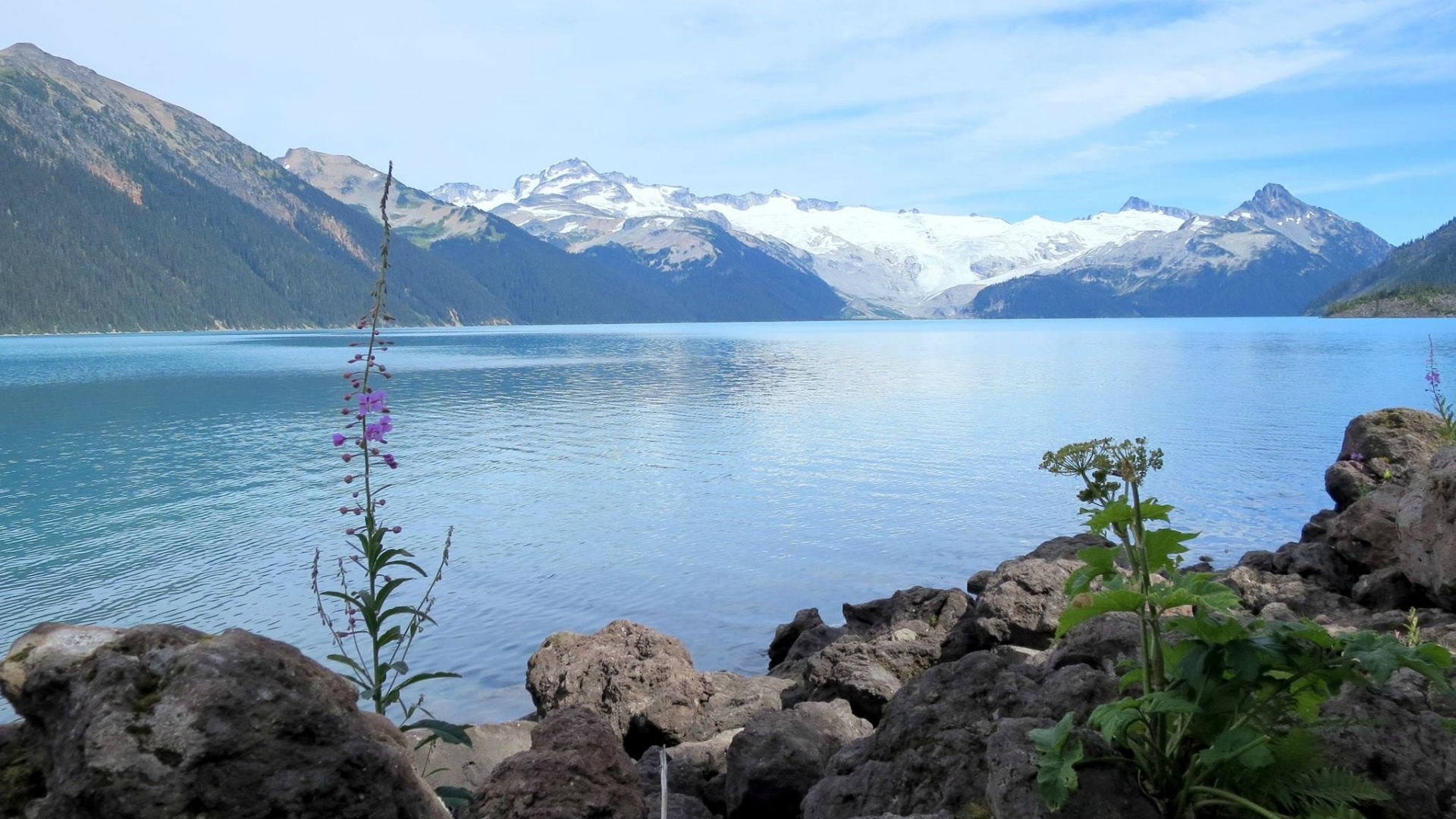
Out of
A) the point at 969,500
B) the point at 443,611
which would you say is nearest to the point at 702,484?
the point at 969,500

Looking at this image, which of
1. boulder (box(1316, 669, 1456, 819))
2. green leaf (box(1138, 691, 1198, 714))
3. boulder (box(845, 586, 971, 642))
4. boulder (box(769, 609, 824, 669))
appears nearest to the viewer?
green leaf (box(1138, 691, 1198, 714))

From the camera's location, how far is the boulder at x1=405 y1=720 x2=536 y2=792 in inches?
324

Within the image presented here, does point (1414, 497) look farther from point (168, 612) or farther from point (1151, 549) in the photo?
point (168, 612)

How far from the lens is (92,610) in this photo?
A: 57.5 feet

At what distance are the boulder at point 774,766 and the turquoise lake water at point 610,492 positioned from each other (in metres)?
6.15

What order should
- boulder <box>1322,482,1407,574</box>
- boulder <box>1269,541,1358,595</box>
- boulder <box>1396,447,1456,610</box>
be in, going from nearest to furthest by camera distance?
boulder <box>1396,447,1456,610</box> → boulder <box>1322,482,1407,574</box> → boulder <box>1269,541,1358,595</box>

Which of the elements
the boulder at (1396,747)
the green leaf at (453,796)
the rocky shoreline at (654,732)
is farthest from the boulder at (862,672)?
the boulder at (1396,747)

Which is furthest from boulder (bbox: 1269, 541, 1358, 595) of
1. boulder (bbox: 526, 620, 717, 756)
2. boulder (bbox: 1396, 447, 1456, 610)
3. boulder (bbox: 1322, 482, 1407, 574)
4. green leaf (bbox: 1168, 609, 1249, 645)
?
green leaf (bbox: 1168, 609, 1249, 645)

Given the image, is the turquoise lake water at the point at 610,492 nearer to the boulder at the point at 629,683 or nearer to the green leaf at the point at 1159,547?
the boulder at the point at 629,683

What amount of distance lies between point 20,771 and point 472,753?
472 cm

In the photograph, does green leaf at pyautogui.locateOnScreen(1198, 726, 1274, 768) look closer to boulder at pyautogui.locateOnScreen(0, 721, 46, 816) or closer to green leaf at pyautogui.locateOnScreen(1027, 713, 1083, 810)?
green leaf at pyautogui.locateOnScreen(1027, 713, 1083, 810)

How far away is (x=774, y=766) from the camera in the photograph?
763 centimetres

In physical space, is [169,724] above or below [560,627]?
above

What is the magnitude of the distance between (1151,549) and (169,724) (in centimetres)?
450
